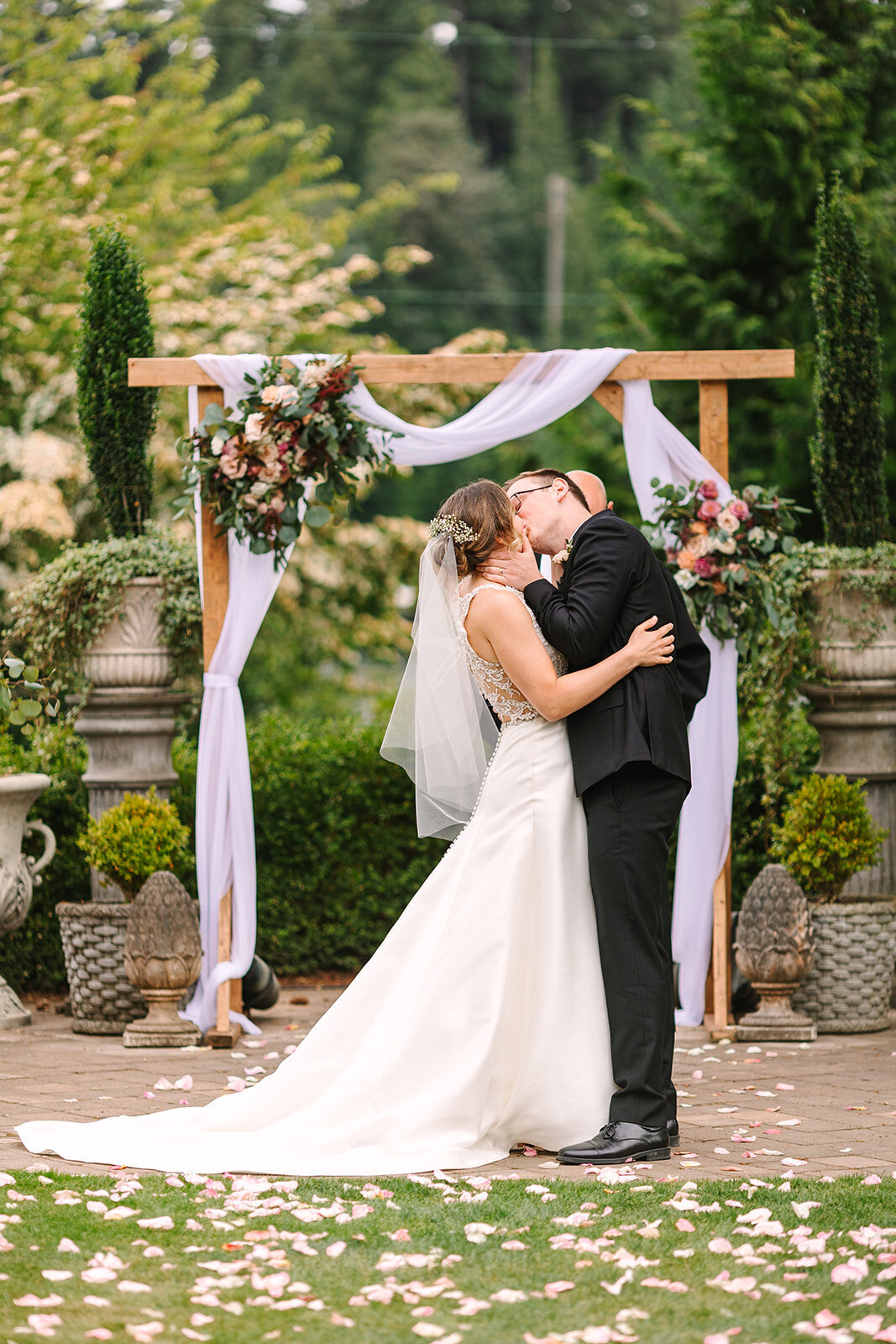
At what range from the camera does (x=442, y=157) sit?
31.8 meters

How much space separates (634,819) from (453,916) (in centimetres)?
58

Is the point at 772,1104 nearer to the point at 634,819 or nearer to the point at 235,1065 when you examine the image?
the point at 634,819

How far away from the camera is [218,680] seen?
606cm

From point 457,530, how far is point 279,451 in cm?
176

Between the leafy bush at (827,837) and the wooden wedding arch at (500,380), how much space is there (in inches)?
11.5

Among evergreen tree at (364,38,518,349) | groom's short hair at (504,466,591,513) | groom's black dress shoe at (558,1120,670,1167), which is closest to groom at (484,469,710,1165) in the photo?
groom's black dress shoe at (558,1120,670,1167)

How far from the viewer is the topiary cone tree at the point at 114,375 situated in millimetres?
6359

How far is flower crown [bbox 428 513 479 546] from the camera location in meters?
4.27

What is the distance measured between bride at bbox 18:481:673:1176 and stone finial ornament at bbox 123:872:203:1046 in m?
1.44

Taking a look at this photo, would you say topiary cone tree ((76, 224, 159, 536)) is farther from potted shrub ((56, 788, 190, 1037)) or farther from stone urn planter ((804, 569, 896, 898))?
stone urn planter ((804, 569, 896, 898))

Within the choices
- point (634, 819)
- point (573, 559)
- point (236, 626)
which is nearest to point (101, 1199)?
point (634, 819)

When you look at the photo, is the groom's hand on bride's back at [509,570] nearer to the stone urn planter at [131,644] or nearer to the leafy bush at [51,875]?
the stone urn planter at [131,644]

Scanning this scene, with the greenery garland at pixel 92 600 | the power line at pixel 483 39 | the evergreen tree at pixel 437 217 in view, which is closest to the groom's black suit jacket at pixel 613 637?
the greenery garland at pixel 92 600

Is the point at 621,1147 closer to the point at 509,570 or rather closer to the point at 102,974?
the point at 509,570
